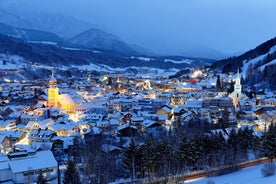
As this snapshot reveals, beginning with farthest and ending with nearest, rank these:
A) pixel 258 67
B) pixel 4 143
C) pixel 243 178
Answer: pixel 258 67 < pixel 4 143 < pixel 243 178

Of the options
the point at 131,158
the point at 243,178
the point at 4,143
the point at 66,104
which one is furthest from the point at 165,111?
the point at 243,178

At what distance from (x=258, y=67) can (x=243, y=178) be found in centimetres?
8221

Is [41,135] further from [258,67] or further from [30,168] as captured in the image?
[258,67]

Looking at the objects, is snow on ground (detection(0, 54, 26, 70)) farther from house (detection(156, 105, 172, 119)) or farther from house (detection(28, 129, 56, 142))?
house (detection(28, 129, 56, 142))

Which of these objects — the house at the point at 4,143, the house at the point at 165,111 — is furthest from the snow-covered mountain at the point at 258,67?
the house at the point at 4,143

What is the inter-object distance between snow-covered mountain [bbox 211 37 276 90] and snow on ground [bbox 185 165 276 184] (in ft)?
188

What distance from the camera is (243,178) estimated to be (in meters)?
21.4

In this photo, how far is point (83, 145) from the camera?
2966 cm

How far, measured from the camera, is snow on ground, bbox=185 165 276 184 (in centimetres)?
1917

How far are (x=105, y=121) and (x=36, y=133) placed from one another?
802 cm

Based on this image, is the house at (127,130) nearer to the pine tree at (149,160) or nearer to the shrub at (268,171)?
the pine tree at (149,160)

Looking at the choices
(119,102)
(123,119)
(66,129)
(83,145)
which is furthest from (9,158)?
(119,102)

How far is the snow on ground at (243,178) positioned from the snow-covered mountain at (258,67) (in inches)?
2255

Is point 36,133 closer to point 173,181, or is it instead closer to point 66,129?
point 66,129
